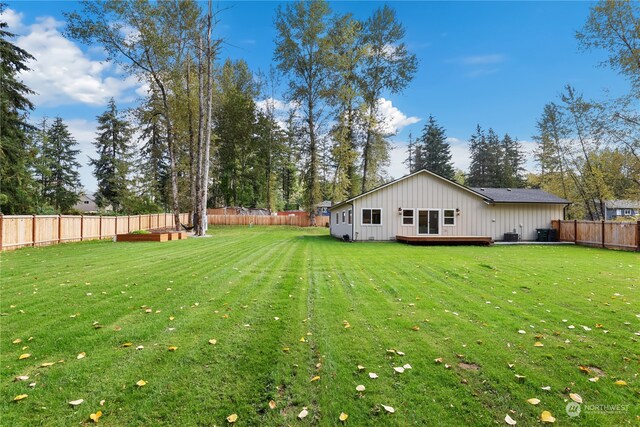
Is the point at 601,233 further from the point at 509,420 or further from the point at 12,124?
the point at 12,124

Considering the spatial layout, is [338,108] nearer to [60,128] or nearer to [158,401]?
[158,401]

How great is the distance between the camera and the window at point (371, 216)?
18.3 metres

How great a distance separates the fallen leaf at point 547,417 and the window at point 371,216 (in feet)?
52.1

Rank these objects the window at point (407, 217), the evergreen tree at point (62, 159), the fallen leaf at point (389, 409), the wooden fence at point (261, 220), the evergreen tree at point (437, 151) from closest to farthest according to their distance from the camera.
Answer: the fallen leaf at point (389, 409) < the window at point (407, 217) < the wooden fence at point (261, 220) < the evergreen tree at point (62, 159) < the evergreen tree at point (437, 151)

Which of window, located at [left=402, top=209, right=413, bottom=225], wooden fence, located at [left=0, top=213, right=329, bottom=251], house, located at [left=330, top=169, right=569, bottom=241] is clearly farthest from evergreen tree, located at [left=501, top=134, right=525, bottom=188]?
wooden fence, located at [left=0, top=213, right=329, bottom=251]

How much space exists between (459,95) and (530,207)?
8.93 meters

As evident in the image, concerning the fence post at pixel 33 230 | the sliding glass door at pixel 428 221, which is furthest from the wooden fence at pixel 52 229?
the sliding glass door at pixel 428 221

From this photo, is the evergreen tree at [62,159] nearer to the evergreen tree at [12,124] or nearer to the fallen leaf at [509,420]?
the evergreen tree at [12,124]

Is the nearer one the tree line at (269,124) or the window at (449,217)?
the window at (449,217)

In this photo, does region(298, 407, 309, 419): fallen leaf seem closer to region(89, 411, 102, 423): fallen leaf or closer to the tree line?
region(89, 411, 102, 423): fallen leaf

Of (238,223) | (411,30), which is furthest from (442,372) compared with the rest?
(238,223)

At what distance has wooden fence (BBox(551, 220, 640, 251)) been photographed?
14.5m

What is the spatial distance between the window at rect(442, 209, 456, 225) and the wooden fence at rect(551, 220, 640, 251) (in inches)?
242

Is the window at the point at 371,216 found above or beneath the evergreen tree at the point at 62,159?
beneath
